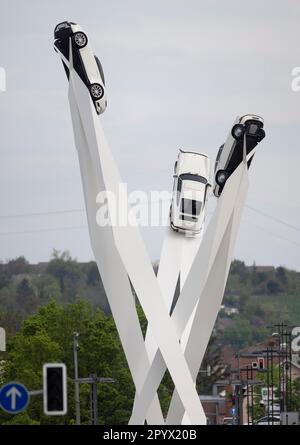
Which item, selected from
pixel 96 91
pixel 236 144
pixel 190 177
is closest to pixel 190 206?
pixel 190 177

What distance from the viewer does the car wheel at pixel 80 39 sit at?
160 ft

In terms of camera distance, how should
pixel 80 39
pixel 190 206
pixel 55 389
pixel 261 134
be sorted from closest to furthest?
pixel 55 389, pixel 80 39, pixel 261 134, pixel 190 206

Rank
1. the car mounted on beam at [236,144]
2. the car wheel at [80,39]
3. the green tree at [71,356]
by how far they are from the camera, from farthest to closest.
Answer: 1. the green tree at [71,356]
2. the car mounted on beam at [236,144]
3. the car wheel at [80,39]

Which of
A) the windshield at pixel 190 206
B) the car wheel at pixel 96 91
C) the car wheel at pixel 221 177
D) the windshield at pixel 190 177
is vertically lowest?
the windshield at pixel 190 206

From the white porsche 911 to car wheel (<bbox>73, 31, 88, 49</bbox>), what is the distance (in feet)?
20.1

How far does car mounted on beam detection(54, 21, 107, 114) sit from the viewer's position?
4897 centimetres

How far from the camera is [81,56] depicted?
49125 millimetres

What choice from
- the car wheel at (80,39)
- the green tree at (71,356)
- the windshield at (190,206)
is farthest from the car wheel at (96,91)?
the green tree at (71,356)

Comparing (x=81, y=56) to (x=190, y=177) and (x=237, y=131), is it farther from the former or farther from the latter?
(x=190, y=177)

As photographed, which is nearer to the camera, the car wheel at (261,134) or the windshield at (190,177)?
the car wheel at (261,134)

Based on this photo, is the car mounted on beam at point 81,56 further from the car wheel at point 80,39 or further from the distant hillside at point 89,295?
the distant hillside at point 89,295

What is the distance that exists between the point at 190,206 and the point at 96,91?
562 centimetres

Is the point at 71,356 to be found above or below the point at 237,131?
above

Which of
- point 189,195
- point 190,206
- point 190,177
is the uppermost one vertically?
point 190,177
